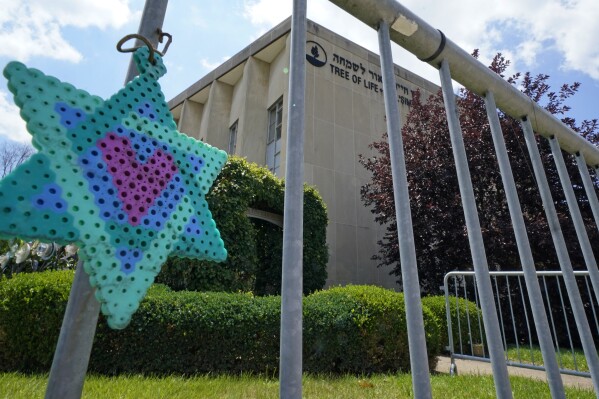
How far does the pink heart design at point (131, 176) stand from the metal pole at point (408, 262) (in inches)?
29.4

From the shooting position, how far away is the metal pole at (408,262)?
1.12 meters

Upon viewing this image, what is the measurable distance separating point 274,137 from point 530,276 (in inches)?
458

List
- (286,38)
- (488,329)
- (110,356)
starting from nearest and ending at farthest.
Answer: (488,329)
(110,356)
(286,38)

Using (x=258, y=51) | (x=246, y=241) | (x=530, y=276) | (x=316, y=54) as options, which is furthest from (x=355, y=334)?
(x=258, y=51)

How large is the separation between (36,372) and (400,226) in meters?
4.84

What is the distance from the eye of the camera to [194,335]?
4.19 meters

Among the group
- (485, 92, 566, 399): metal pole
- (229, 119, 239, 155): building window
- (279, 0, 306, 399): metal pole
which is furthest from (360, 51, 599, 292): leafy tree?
(279, 0, 306, 399): metal pole

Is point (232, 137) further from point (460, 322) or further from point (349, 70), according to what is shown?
point (460, 322)

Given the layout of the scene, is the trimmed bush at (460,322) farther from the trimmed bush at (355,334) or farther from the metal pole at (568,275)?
the metal pole at (568,275)

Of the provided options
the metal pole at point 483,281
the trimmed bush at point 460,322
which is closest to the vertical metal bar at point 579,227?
the metal pole at point 483,281

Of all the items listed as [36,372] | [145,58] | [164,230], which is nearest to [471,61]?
[145,58]

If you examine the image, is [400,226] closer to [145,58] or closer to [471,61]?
[145,58]

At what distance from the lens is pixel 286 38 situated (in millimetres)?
12312

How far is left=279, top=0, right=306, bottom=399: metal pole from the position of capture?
913 millimetres
